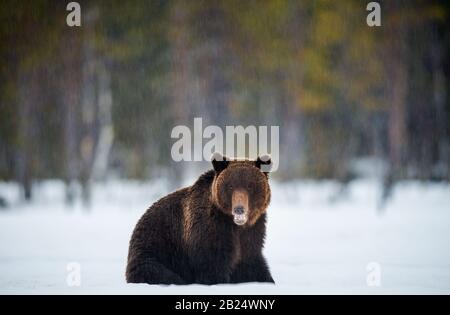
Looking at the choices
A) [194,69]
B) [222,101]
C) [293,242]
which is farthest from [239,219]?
[222,101]

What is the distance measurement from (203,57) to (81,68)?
4.37m

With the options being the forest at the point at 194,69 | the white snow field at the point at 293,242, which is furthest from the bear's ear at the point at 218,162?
the forest at the point at 194,69

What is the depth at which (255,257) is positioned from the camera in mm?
6289

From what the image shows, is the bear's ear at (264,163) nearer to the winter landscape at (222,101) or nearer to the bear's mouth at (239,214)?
the bear's mouth at (239,214)

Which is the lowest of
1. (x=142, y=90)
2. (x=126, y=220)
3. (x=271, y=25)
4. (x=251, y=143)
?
(x=126, y=220)

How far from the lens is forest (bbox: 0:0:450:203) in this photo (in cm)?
1943

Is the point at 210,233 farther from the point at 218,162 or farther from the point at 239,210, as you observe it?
the point at 218,162

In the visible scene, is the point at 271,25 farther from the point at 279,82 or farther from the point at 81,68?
the point at 81,68

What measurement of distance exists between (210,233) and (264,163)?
3.09ft

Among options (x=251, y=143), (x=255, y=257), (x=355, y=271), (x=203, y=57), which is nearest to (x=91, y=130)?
(x=203, y=57)

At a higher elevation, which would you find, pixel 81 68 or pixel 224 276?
pixel 81 68

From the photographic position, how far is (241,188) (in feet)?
19.3

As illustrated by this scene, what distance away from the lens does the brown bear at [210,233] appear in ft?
19.5
